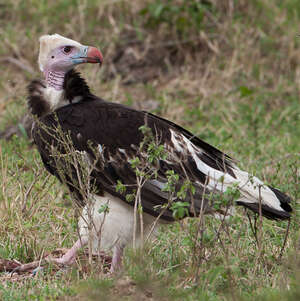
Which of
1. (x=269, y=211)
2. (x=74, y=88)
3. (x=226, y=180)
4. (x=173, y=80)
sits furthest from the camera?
(x=173, y=80)

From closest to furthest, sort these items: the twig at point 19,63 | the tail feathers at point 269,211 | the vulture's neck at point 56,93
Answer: the tail feathers at point 269,211 < the vulture's neck at point 56,93 < the twig at point 19,63

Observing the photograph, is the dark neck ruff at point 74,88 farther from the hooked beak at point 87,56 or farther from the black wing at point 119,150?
the black wing at point 119,150

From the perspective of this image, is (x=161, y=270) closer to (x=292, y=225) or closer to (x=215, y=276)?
(x=215, y=276)

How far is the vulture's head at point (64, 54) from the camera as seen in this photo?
4684 mm

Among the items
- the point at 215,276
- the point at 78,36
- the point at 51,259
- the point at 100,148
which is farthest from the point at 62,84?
the point at 78,36

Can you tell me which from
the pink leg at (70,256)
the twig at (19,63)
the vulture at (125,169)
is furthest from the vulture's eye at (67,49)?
the twig at (19,63)

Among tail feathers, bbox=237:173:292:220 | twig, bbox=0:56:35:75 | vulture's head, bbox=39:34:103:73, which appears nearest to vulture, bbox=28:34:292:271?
tail feathers, bbox=237:173:292:220

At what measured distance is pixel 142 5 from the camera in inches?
345

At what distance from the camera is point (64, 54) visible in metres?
4.71

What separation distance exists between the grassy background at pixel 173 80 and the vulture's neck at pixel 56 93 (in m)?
0.34

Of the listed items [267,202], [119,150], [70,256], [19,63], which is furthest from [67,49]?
[19,63]

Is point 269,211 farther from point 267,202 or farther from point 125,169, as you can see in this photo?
point 125,169

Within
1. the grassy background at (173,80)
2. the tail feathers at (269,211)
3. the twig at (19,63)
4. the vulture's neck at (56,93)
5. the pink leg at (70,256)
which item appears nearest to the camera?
the tail feathers at (269,211)

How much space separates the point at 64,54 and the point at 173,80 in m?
3.80
